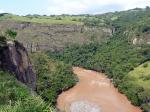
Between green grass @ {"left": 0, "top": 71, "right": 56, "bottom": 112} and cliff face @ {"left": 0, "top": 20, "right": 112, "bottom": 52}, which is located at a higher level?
green grass @ {"left": 0, "top": 71, "right": 56, "bottom": 112}

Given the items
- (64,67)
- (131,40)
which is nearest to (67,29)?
(131,40)

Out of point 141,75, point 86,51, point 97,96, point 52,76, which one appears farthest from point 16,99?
point 86,51

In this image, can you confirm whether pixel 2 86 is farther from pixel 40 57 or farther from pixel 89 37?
pixel 89 37

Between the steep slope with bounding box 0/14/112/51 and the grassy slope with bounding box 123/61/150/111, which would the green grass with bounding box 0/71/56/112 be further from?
the steep slope with bounding box 0/14/112/51

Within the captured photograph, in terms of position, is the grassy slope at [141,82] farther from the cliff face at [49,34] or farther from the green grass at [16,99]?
the green grass at [16,99]

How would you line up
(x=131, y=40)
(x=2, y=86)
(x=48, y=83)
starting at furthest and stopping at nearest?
(x=131, y=40), (x=48, y=83), (x=2, y=86)

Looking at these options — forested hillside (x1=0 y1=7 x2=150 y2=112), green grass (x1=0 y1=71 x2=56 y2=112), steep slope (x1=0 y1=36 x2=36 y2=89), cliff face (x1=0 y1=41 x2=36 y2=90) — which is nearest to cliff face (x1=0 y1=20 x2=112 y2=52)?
forested hillside (x1=0 y1=7 x2=150 y2=112)
